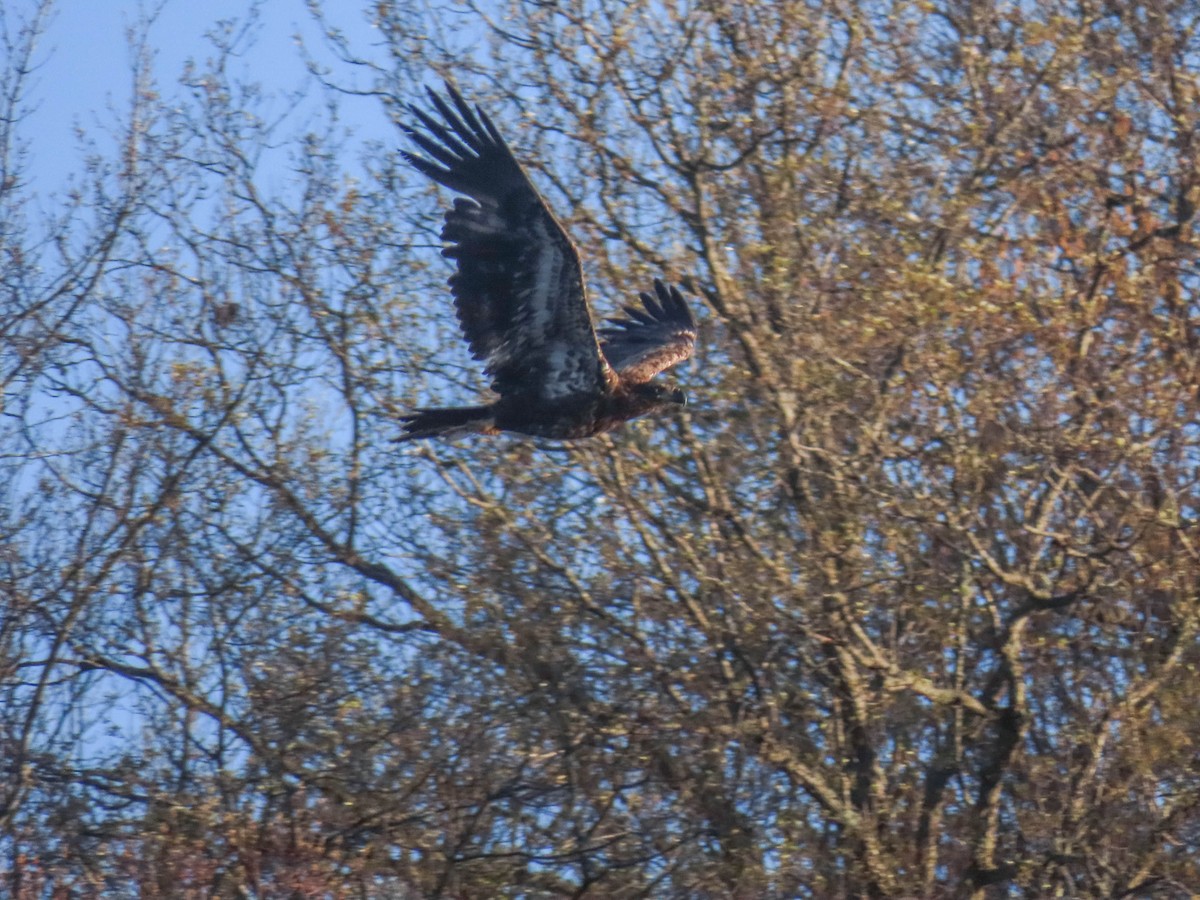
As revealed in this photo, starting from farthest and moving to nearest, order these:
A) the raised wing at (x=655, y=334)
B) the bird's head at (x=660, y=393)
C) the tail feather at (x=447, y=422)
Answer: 1. the raised wing at (x=655, y=334)
2. the bird's head at (x=660, y=393)
3. the tail feather at (x=447, y=422)

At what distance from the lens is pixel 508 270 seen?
29.2ft

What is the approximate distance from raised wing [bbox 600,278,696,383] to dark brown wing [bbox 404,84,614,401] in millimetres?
641

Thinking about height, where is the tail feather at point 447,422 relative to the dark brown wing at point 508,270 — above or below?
below

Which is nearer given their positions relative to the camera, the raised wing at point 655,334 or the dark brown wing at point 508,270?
the dark brown wing at point 508,270

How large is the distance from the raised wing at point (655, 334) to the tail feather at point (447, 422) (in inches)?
35.7

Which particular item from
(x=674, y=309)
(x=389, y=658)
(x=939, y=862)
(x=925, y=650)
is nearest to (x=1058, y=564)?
(x=925, y=650)

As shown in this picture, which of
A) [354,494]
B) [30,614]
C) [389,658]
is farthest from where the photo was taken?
[354,494]

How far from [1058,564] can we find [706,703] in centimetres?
184

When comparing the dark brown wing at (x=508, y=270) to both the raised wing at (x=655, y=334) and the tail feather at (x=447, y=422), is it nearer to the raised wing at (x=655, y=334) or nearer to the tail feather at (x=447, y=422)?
the tail feather at (x=447, y=422)

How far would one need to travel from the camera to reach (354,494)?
10.4 m

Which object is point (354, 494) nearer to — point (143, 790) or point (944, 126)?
point (143, 790)

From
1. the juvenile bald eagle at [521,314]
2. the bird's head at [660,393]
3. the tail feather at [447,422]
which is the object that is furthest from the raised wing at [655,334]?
the tail feather at [447,422]

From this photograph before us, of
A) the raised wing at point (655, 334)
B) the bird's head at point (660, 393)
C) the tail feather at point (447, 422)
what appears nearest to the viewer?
the tail feather at point (447, 422)

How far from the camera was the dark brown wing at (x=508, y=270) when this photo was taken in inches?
336
